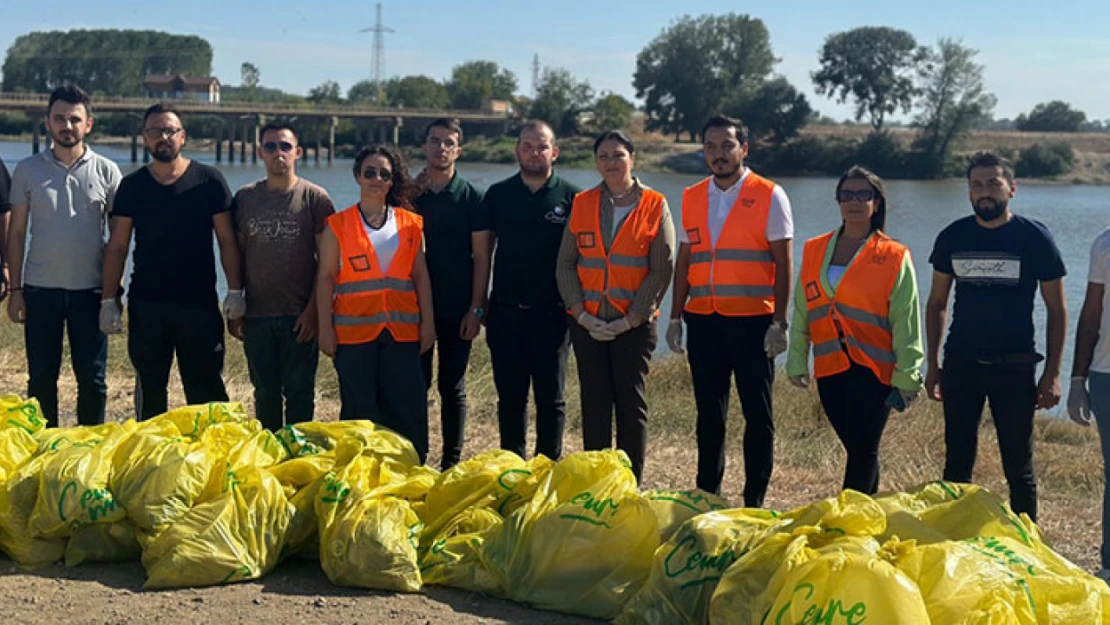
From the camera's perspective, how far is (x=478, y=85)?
83562mm

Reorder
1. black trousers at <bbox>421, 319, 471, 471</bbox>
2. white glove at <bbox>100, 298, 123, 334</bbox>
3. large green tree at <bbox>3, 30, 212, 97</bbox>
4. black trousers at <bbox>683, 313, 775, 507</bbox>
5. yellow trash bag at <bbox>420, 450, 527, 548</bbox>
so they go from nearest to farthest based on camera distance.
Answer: yellow trash bag at <bbox>420, 450, 527, 548</bbox> < black trousers at <bbox>683, 313, 775, 507</bbox> < white glove at <bbox>100, 298, 123, 334</bbox> < black trousers at <bbox>421, 319, 471, 471</bbox> < large green tree at <bbox>3, 30, 212, 97</bbox>

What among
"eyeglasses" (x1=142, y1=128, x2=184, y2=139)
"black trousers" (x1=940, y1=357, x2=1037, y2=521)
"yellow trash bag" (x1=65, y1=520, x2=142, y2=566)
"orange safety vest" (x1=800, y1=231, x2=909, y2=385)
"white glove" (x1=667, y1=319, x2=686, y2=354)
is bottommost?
"yellow trash bag" (x1=65, y1=520, x2=142, y2=566)

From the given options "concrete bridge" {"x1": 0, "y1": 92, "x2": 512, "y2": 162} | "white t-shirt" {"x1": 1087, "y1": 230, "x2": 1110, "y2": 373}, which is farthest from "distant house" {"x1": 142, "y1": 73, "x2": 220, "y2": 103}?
"white t-shirt" {"x1": 1087, "y1": 230, "x2": 1110, "y2": 373}

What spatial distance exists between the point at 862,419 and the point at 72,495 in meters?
3.18

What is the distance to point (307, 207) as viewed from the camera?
597 cm

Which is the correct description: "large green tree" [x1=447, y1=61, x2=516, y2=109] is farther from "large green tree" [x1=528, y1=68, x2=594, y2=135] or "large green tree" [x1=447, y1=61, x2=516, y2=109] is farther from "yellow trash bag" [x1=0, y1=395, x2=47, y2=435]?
"yellow trash bag" [x1=0, y1=395, x2=47, y2=435]

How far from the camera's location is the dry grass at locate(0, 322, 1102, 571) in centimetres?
661

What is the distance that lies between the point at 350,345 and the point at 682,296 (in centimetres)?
157

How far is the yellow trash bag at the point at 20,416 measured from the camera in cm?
517

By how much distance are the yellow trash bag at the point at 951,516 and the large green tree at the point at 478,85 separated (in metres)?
78.5

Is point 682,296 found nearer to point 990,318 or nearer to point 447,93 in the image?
point 990,318

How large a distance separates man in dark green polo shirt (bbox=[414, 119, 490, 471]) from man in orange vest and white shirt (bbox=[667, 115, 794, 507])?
1.02 metres

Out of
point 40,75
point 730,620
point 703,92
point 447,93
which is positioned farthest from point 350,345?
point 40,75

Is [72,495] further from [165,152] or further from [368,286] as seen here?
[165,152]
